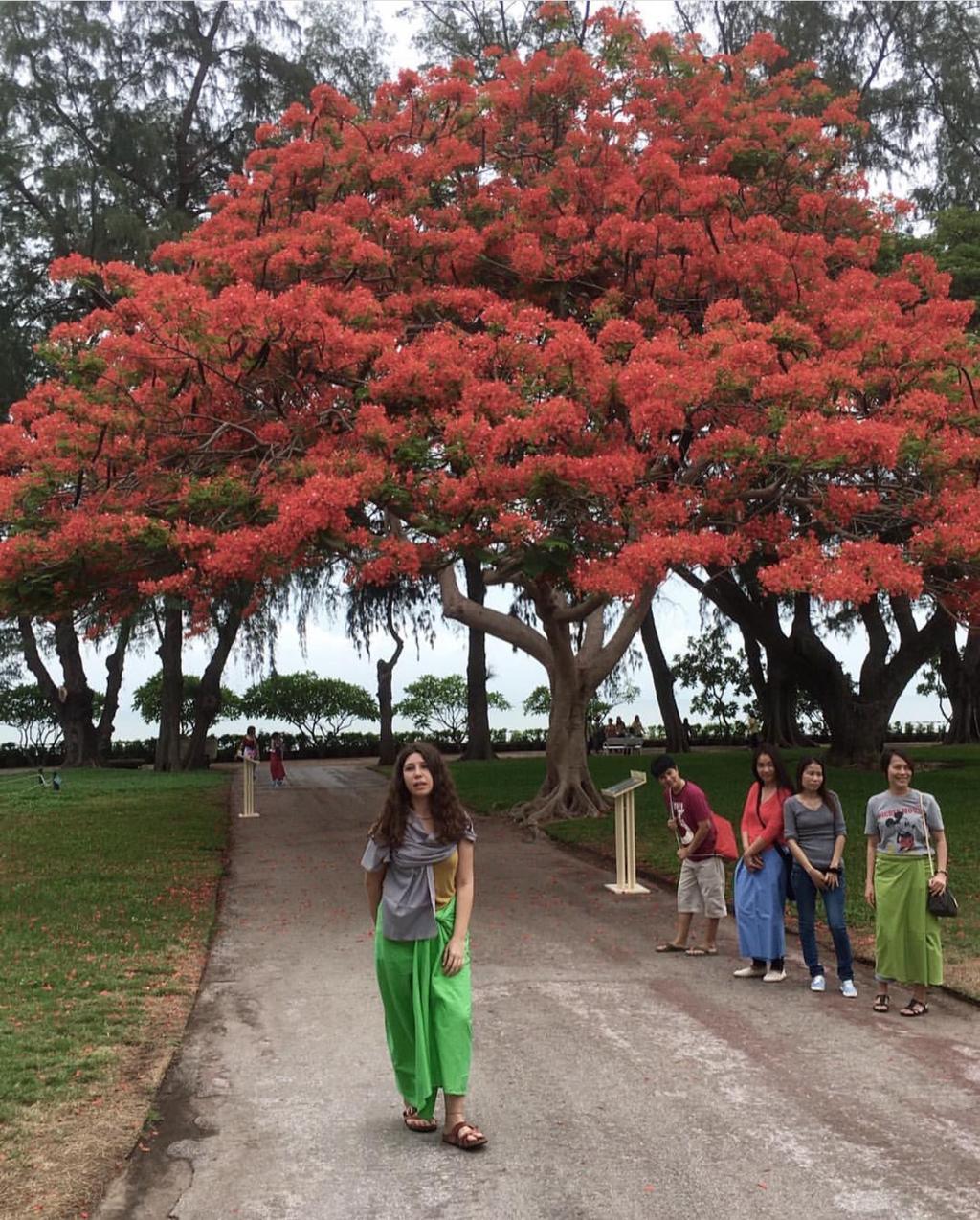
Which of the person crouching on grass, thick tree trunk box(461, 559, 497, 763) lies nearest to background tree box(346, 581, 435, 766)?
thick tree trunk box(461, 559, 497, 763)

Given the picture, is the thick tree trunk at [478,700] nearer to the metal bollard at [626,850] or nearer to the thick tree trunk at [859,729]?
the thick tree trunk at [859,729]

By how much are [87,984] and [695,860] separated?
162 inches

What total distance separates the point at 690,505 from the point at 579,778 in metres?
6.01

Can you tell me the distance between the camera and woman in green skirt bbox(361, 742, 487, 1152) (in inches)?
197

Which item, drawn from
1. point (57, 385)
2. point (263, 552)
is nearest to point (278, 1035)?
point (263, 552)

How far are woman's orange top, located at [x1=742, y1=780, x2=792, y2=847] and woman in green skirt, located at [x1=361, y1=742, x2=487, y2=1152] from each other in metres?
3.21

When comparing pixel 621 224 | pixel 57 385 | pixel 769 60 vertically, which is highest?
pixel 769 60

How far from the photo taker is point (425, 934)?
508 centimetres

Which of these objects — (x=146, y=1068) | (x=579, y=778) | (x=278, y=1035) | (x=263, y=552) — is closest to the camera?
(x=146, y=1068)

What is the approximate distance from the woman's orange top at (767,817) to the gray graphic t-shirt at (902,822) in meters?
0.68

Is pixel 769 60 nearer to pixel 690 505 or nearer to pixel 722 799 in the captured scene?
pixel 690 505

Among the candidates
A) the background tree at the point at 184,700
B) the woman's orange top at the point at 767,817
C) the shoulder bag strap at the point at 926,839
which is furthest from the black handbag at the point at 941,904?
the background tree at the point at 184,700

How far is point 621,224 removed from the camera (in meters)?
14.6

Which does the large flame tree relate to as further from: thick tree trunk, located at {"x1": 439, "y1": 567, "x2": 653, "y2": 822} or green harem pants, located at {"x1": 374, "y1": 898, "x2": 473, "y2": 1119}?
green harem pants, located at {"x1": 374, "y1": 898, "x2": 473, "y2": 1119}
